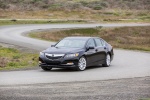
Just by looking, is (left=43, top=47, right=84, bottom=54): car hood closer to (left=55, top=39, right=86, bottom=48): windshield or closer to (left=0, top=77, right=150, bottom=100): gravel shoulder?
(left=55, top=39, right=86, bottom=48): windshield

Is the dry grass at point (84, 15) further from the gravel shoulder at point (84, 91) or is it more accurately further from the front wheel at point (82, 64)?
the gravel shoulder at point (84, 91)

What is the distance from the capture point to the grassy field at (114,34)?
45856 millimetres

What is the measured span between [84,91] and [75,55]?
7016 millimetres

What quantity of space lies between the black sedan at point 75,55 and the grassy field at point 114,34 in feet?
70.7

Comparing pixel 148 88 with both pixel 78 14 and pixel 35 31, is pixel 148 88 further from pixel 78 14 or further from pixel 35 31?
pixel 78 14

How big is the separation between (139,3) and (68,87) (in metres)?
84.8

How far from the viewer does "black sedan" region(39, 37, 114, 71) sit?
20.7 m

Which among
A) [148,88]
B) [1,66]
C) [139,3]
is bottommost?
[139,3]

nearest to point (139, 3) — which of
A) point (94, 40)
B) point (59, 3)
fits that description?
point (59, 3)

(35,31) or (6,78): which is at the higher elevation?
(6,78)

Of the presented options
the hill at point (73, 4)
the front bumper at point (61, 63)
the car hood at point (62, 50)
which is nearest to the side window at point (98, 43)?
the car hood at point (62, 50)

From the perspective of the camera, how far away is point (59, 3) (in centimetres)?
9319

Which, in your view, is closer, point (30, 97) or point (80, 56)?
A: point (30, 97)

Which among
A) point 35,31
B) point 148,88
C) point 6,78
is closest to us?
point 148,88
